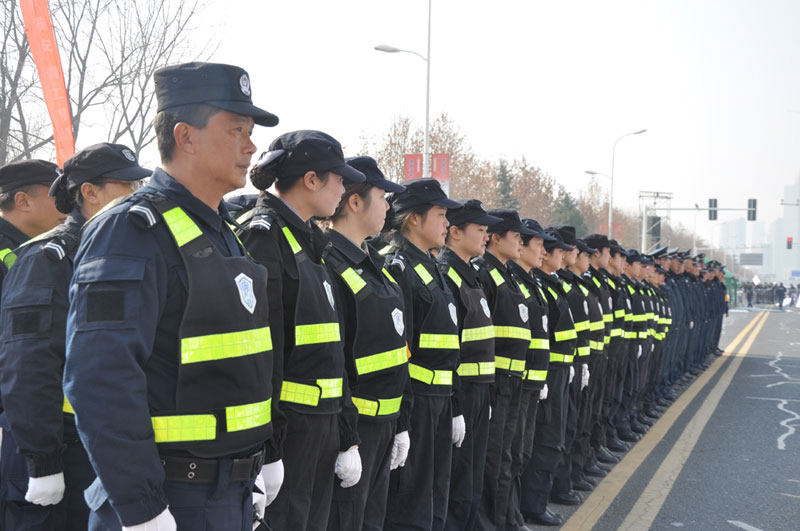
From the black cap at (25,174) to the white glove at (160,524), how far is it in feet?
8.43

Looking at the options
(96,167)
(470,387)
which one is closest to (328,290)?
(96,167)

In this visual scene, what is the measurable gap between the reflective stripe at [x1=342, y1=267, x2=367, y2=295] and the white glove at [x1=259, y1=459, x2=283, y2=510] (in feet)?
3.19

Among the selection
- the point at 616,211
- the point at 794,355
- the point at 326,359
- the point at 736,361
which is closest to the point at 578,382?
the point at 326,359

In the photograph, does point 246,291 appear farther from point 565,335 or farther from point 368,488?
point 565,335

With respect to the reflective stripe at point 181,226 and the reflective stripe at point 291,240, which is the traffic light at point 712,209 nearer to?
the reflective stripe at point 291,240

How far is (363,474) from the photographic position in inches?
135

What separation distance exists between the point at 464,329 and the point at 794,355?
1698 cm

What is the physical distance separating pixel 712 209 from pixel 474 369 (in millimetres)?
46583

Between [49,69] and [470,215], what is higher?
[49,69]

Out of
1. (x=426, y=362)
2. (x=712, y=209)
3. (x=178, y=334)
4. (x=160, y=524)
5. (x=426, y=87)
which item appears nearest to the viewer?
(x=160, y=524)

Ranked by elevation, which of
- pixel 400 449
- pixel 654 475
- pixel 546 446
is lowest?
pixel 654 475

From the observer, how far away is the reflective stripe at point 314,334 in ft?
9.61

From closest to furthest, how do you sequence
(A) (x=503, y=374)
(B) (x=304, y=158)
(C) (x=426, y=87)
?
(B) (x=304, y=158), (A) (x=503, y=374), (C) (x=426, y=87)

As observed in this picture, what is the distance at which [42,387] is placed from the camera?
110 inches
